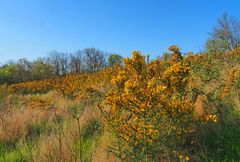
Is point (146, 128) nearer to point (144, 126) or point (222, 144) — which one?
point (144, 126)

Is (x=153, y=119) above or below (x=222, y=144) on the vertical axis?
above

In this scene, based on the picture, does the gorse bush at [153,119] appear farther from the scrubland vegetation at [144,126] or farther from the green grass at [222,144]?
the green grass at [222,144]

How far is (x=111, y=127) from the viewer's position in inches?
125

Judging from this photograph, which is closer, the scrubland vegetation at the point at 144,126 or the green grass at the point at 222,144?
the scrubland vegetation at the point at 144,126

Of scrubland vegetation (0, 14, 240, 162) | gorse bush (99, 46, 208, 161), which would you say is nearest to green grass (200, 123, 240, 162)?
scrubland vegetation (0, 14, 240, 162)

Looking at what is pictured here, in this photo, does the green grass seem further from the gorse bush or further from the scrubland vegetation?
the gorse bush

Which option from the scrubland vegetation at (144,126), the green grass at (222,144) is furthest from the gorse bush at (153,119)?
the green grass at (222,144)

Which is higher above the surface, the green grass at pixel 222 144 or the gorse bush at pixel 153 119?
the gorse bush at pixel 153 119

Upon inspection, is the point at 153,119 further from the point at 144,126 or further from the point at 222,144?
the point at 222,144

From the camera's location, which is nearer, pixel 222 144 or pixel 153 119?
pixel 153 119

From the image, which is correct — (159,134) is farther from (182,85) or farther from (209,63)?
(209,63)

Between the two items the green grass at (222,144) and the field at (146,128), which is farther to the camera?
the green grass at (222,144)

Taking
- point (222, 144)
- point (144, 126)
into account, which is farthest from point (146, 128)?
point (222, 144)

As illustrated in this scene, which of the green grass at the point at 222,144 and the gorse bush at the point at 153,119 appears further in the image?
the green grass at the point at 222,144
